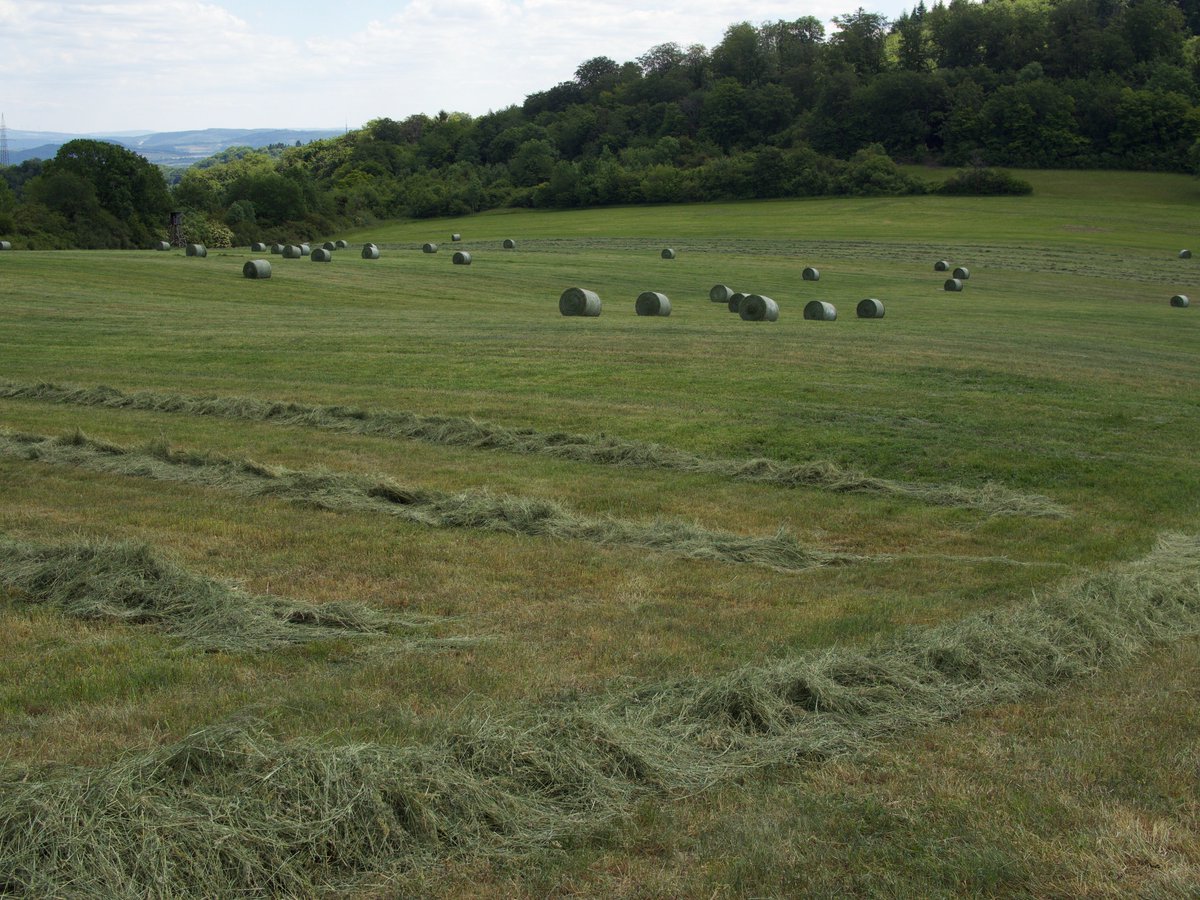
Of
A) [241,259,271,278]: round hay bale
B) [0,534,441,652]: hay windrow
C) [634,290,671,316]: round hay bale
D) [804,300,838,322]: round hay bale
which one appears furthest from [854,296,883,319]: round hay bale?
[0,534,441,652]: hay windrow

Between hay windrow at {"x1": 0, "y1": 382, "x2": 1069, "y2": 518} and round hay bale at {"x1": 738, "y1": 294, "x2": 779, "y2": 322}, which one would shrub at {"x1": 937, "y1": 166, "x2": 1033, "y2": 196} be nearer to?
round hay bale at {"x1": 738, "y1": 294, "x2": 779, "y2": 322}

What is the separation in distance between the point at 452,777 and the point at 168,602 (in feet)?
13.0

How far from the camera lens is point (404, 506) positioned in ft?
39.0

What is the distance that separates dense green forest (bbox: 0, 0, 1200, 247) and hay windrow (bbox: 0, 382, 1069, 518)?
6173 centimetres

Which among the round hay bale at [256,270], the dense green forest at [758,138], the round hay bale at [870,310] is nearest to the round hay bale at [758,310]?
the round hay bale at [870,310]

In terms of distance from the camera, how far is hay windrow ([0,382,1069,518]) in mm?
13234

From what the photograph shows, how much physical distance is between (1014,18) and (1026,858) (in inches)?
6496

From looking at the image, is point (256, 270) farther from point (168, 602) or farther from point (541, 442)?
point (168, 602)

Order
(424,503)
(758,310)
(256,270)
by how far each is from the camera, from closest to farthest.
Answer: (424,503), (758,310), (256,270)

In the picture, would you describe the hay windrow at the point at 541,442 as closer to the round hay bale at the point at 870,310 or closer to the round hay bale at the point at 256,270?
the round hay bale at the point at 870,310

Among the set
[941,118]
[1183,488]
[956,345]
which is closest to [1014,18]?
[941,118]

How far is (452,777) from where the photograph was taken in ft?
17.8

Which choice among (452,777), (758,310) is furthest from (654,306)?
(452,777)

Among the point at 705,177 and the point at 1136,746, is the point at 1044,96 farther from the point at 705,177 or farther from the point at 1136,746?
the point at 1136,746
